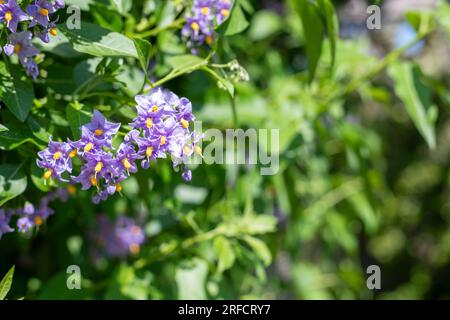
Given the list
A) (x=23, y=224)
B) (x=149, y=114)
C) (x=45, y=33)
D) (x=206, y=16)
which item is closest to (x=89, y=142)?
(x=149, y=114)

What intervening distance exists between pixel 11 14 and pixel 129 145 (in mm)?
287

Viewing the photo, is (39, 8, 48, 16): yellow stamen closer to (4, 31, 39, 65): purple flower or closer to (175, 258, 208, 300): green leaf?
(4, 31, 39, 65): purple flower

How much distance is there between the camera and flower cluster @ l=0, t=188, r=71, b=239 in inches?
46.6

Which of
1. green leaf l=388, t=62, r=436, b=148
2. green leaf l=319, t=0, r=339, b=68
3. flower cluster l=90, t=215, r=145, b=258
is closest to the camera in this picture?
green leaf l=319, t=0, r=339, b=68

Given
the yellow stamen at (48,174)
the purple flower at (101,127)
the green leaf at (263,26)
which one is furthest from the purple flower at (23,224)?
the green leaf at (263,26)

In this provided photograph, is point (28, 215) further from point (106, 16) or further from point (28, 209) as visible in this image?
point (106, 16)

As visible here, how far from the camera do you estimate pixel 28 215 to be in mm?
1231

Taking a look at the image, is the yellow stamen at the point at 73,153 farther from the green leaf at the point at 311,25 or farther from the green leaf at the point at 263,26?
the green leaf at the point at 263,26

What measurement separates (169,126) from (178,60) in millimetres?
251

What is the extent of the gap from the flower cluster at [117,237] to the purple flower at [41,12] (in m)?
0.83

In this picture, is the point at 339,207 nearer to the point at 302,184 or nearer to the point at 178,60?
the point at 302,184

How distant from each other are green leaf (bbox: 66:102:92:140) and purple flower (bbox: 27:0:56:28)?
6.1 inches

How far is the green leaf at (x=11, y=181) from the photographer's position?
43.8 inches

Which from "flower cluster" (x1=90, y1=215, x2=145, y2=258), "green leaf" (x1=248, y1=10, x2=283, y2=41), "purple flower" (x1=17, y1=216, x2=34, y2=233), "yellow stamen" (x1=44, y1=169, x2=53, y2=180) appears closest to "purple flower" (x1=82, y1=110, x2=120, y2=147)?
"yellow stamen" (x1=44, y1=169, x2=53, y2=180)
